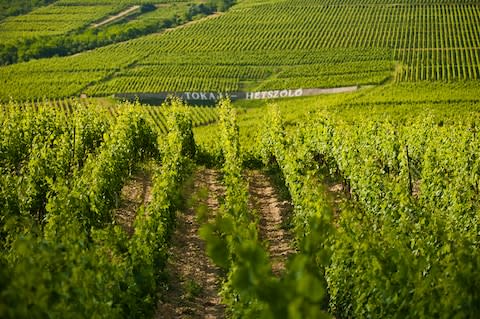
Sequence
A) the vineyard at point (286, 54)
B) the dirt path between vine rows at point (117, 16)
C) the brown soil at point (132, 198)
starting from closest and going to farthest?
the brown soil at point (132, 198) < the vineyard at point (286, 54) < the dirt path between vine rows at point (117, 16)

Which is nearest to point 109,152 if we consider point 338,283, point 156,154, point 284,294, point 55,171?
point 55,171

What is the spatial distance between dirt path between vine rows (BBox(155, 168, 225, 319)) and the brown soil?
1482 millimetres

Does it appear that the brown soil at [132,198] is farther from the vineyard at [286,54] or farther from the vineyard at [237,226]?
the vineyard at [286,54]

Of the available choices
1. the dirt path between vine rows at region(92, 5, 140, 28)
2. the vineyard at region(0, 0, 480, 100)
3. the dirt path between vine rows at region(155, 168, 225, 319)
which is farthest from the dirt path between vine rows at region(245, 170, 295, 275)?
the dirt path between vine rows at region(92, 5, 140, 28)

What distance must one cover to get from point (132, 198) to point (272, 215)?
198 inches

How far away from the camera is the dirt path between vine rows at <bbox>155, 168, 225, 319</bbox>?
13320 millimetres

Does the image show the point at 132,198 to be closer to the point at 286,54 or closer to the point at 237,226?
the point at 237,226

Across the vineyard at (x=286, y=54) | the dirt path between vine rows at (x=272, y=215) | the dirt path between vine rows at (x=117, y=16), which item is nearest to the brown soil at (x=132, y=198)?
the dirt path between vine rows at (x=272, y=215)

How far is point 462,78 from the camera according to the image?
5497cm

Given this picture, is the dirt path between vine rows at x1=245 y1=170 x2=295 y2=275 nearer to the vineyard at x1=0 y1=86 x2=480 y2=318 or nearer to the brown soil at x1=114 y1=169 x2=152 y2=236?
the vineyard at x1=0 y1=86 x2=480 y2=318

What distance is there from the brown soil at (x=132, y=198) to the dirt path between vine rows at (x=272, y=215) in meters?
3.61

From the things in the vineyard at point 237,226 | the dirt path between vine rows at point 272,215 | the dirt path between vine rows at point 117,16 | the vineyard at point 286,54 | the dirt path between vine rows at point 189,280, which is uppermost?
the vineyard at point 237,226

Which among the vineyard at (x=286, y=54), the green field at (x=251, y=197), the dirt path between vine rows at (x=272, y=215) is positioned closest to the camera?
the green field at (x=251, y=197)

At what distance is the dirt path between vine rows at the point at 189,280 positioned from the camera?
13320 millimetres
